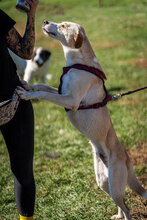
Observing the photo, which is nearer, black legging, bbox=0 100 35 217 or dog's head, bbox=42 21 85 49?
black legging, bbox=0 100 35 217

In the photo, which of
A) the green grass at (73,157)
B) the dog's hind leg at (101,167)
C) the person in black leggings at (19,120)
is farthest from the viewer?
the green grass at (73,157)

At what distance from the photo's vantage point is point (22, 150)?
6.98 feet

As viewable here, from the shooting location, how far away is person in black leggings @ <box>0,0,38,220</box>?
6.66 ft

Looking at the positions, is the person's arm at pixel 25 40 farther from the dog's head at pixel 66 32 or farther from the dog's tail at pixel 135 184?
the dog's tail at pixel 135 184

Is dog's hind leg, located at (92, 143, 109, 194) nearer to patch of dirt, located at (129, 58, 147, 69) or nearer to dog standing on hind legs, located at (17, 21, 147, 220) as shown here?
dog standing on hind legs, located at (17, 21, 147, 220)

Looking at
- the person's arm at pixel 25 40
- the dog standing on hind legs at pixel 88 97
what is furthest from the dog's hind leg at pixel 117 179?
the person's arm at pixel 25 40

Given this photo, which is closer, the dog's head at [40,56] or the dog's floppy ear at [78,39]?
the dog's floppy ear at [78,39]

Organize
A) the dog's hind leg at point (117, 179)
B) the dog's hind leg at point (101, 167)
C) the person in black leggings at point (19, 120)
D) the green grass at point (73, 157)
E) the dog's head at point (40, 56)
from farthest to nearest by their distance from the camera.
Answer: the dog's head at point (40, 56) < the green grass at point (73, 157) < the dog's hind leg at point (101, 167) < the dog's hind leg at point (117, 179) < the person in black leggings at point (19, 120)

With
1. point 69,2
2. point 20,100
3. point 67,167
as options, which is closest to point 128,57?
point 67,167

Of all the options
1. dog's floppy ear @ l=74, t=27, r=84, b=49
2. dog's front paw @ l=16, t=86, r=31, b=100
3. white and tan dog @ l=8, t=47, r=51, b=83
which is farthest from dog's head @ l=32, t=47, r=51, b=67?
dog's front paw @ l=16, t=86, r=31, b=100

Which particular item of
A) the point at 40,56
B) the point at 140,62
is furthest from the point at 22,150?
the point at 140,62

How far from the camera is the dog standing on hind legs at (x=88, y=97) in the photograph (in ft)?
7.59

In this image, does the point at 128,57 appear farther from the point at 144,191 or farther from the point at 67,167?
the point at 144,191

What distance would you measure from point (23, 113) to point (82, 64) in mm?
635
